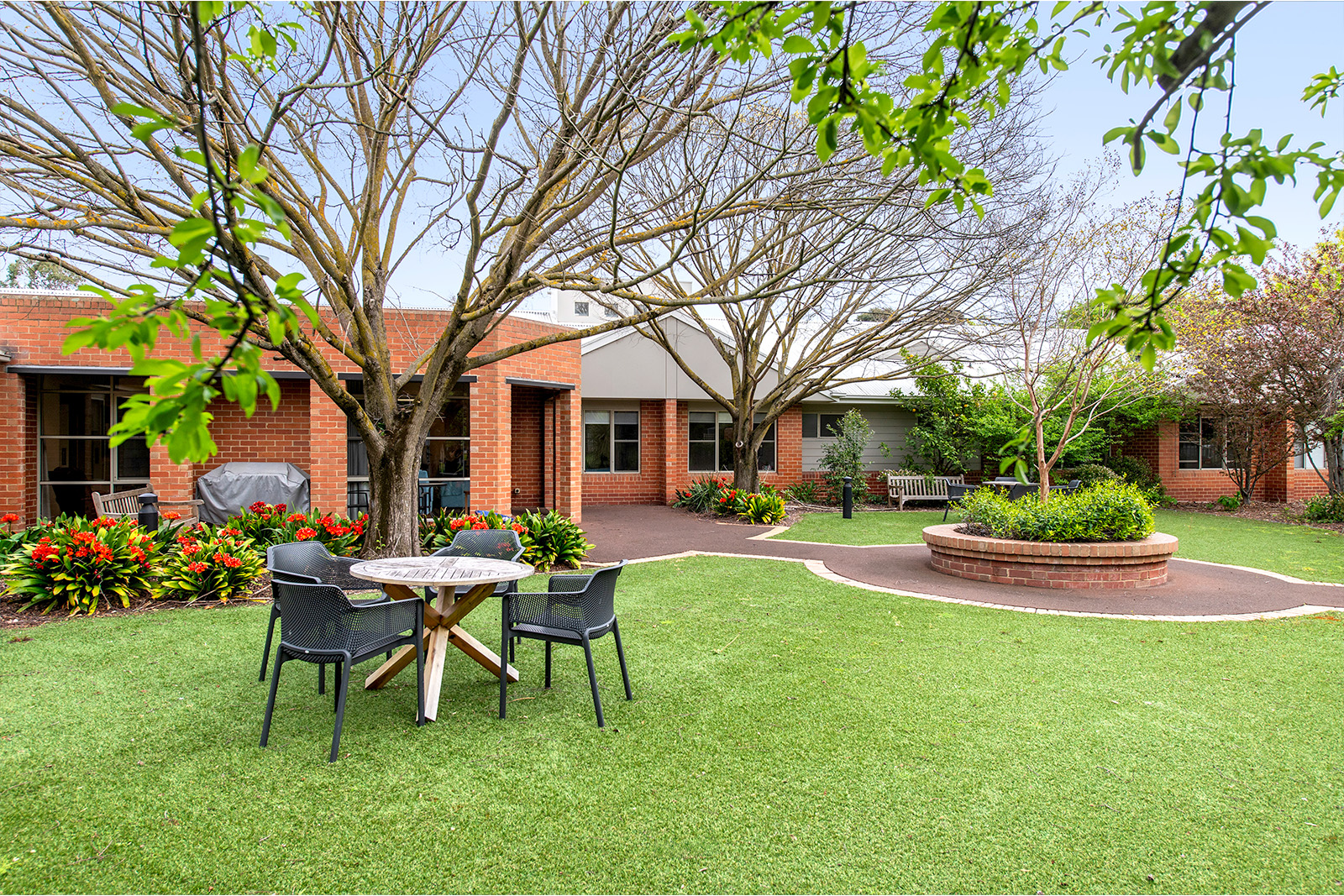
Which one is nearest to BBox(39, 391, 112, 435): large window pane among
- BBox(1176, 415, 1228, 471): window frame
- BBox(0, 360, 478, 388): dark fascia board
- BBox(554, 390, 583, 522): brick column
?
BBox(0, 360, 478, 388): dark fascia board

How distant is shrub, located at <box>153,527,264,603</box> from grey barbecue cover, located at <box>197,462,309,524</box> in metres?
3.20

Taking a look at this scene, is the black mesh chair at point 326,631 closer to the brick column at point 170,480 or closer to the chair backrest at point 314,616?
the chair backrest at point 314,616

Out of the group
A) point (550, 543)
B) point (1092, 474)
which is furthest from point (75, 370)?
point (1092, 474)

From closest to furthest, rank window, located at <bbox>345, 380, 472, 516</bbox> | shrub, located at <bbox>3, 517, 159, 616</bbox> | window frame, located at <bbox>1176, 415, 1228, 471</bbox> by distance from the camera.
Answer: shrub, located at <bbox>3, 517, 159, 616</bbox>, window, located at <bbox>345, 380, 472, 516</bbox>, window frame, located at <bbox>1176, 415, 1228, 471</bbox>

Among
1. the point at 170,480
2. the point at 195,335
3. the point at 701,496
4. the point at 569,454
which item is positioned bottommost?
the point at 701,496

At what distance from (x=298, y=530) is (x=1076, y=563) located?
924cm

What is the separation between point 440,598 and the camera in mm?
5000

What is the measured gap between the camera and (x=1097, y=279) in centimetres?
Result: 1144

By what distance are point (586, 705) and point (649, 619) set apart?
222 centimetres

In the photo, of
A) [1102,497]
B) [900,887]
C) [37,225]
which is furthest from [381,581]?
[1102,497]

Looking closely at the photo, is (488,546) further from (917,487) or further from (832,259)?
(917,487)

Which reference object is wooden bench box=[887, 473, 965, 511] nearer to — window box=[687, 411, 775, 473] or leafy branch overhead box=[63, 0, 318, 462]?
window box=[687, 411, 775, 473]

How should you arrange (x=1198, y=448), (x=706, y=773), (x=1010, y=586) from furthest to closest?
(x=1198, y=448), (x=1010, y=586), (x=706, y=773)

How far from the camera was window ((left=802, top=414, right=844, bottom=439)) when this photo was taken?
66.4 ft
